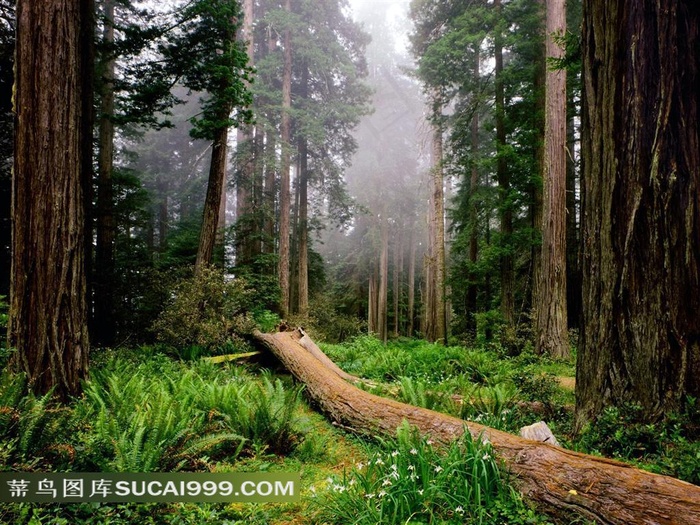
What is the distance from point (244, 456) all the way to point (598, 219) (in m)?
4.25

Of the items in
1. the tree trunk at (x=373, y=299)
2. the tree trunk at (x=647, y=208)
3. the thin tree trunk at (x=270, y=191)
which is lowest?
the tree trunk at (x=373, y=299)

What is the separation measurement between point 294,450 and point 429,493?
5.88 ft

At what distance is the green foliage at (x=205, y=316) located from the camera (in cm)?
813

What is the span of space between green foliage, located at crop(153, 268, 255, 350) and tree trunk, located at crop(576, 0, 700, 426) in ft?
24.6

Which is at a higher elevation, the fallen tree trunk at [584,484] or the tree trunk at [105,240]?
the tree trunk at [105,240]

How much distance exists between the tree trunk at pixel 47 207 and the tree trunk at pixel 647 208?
19.0 feet

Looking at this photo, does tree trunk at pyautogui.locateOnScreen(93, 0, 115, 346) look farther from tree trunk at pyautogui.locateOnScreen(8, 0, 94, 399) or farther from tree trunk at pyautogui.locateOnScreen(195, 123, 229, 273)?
tree trunk at pyautogui.locateOnScreen(8, 0, 94, 399)

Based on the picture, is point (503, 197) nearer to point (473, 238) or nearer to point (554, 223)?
point (473, 238)

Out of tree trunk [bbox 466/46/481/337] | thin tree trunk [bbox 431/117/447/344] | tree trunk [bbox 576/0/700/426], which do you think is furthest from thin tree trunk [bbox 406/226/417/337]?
tree trunk [bbox 576/0/700/426]

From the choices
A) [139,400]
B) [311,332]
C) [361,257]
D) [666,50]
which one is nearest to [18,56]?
[139,400]

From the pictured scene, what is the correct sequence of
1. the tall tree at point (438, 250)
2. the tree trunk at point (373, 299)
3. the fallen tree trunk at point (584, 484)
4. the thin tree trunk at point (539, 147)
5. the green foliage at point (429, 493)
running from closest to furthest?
the fallen tree trunk at point (584, 484), the green foliage at point (429, 493), the thin tree trunk at point (539, 147), the tall tree at point (438, 250), the tree trunk at point (373, 299)

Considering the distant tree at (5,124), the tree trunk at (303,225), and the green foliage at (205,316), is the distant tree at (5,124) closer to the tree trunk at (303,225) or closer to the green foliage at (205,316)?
the green foliage at (205,316)

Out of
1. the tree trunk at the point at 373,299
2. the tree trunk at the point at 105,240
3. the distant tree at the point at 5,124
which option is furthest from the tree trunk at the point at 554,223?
the tree trunk at the point at 373,299

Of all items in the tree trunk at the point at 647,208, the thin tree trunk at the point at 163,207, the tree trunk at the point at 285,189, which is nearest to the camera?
the tree trunk at the point at 647,208
